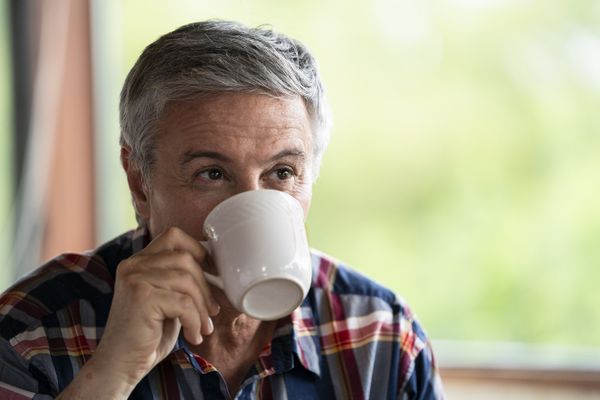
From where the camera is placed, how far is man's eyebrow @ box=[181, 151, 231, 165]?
59.8 inches

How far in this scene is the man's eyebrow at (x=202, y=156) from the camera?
1.52m

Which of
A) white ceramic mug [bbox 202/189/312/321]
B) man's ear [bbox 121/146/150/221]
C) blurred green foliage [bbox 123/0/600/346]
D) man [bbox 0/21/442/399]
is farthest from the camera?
blurred green foliage [bbox 123/0/600/346]

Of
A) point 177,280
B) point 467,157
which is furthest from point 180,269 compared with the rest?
point 467,157

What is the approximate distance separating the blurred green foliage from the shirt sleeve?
1.98m

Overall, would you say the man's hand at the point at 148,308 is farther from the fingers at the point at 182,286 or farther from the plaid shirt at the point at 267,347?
the plaid shirt at the point at 267,347

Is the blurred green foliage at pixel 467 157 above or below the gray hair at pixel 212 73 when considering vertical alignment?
below

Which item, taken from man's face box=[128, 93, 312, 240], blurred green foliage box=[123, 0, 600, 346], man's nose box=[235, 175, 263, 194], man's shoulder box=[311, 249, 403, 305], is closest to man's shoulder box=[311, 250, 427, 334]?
man's shoulder box=[311, 249, 403, 305]

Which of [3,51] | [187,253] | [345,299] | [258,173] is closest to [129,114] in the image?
[258,173]

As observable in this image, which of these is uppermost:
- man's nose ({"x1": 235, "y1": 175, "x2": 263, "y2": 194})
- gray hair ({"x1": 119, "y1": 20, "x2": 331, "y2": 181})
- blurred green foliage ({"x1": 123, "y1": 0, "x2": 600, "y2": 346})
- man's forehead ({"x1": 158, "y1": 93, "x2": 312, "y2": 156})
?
gray hair ({"x1": 119, "y1": 20, "x2": 331, "y2": 181})

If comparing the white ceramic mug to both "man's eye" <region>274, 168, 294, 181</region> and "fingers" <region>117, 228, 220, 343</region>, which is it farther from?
"man's eye" <region>274, 168, 294, 181</region>

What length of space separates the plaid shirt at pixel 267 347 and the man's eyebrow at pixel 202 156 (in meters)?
0.24

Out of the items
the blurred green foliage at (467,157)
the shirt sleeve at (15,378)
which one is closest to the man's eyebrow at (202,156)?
the shirt sleeve at (15,378)

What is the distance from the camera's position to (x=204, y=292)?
4.46ft

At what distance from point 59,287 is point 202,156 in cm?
36
